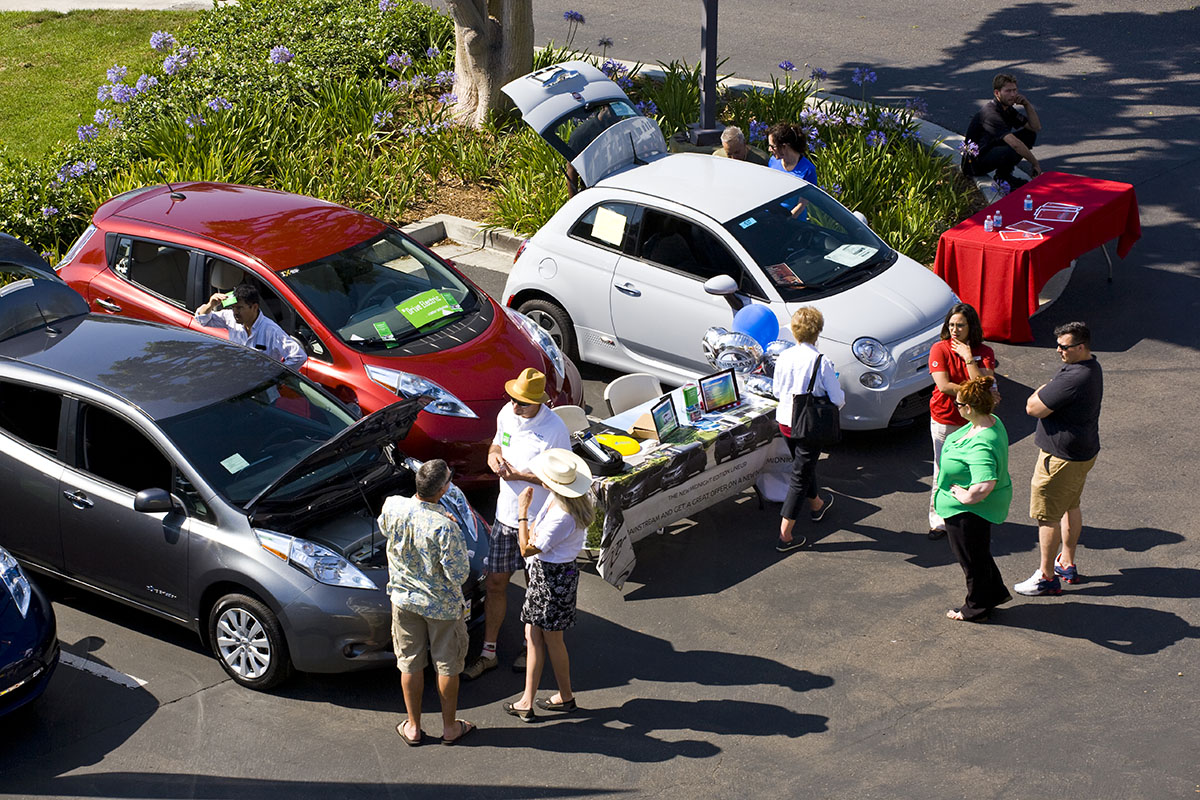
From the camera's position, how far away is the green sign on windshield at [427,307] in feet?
30.7

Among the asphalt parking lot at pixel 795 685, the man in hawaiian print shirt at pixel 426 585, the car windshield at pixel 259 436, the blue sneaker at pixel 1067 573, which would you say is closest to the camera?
the man in hawaiian print shirt at pixel 426 585

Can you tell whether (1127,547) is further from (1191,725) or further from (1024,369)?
(1024,369)

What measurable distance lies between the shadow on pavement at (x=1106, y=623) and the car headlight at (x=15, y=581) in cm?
Result: 552

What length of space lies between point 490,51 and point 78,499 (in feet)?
29.2

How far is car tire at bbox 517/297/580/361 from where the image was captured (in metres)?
10.5

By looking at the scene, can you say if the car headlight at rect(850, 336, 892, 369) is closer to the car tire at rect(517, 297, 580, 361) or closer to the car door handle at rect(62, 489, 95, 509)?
the car tire at rect(517, 297, 580, 361)

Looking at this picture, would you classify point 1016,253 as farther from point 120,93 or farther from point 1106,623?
point 120,93

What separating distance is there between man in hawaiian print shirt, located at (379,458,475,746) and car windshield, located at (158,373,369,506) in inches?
43.6

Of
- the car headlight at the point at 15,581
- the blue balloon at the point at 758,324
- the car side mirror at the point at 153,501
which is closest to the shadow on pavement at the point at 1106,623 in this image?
the blue balloon at the point at 758,324

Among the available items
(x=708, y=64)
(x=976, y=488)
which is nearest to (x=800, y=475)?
(x=976, y=488)

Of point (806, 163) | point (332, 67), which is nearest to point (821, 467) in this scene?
point (806, 163)

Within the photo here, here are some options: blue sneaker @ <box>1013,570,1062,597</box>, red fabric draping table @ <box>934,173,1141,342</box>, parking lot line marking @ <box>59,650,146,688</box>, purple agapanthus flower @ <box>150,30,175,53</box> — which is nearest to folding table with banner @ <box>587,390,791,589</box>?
blue sneaker @ <box>1013,570,1062,597</box>

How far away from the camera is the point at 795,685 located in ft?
23.0

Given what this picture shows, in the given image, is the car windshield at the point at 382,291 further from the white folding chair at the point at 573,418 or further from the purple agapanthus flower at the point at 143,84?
the purple agapanthus flower at the point at 143,84
